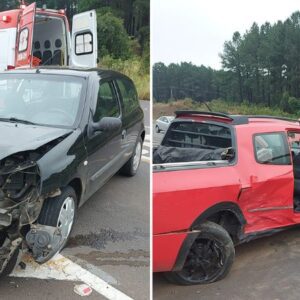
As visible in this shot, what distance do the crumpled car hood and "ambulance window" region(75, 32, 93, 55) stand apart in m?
4.01

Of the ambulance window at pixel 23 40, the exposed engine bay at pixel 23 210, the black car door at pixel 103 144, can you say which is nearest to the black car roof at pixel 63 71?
the black car door at pixel 103 144

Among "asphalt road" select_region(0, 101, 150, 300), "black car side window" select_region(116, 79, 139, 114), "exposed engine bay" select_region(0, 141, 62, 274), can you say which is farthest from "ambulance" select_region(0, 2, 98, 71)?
"exposed engine bay" select_region(0, 141, 62, 274)

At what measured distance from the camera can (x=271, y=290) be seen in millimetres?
2592

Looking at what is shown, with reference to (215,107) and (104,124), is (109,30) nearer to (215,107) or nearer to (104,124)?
(104,124)

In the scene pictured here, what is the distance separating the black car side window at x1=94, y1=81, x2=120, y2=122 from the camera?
3.61 m

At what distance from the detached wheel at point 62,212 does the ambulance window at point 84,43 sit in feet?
14.2

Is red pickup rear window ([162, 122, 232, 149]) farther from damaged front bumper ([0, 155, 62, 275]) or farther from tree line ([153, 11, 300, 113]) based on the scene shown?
damaged front bumper ([0, 155, 62, 275])

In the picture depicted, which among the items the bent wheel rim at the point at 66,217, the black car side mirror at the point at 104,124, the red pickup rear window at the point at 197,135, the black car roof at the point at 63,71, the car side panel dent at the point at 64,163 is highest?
the black car roof at the point at 63,71

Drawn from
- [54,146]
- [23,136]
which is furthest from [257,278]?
[23,136]

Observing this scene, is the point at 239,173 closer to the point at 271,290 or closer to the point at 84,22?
the point at 271,290

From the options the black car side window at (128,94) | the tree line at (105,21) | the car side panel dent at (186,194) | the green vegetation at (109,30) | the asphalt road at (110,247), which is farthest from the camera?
the tree line at (105,21)

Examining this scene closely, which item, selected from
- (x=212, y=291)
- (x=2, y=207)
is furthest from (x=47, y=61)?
(x=212, y=291)

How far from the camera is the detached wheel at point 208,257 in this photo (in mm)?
2600

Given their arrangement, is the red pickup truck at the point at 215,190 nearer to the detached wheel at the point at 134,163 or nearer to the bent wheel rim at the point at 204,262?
the bent wheel rim at the point at 204,262
